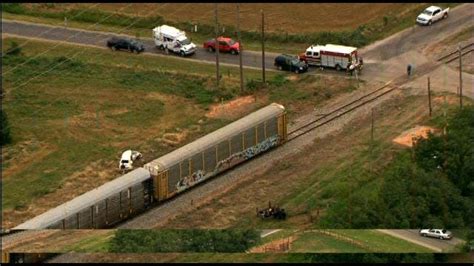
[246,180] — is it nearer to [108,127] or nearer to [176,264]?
[108,127]

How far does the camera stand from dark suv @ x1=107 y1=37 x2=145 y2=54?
32.4 metres

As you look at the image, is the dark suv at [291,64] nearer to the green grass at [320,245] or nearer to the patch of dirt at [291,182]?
the patch of dirt at [291,182]

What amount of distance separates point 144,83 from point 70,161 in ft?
17.6

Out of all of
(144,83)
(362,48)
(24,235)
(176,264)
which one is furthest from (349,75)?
(176,264)

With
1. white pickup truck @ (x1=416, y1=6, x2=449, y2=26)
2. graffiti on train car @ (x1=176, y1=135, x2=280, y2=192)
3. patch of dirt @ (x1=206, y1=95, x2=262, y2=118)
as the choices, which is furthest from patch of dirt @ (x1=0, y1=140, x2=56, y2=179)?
white pickup truck @ (x1=416, y1=6, x2=449, y2=26)

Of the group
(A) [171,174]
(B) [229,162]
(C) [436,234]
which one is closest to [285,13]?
(B) [229,162]

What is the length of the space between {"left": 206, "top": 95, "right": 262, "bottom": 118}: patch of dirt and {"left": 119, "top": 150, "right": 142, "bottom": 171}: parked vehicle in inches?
120

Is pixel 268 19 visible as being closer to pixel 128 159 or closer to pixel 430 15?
pixel 430 15

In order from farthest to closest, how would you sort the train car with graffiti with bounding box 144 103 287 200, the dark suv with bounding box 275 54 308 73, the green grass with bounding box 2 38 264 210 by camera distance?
the dark suv with bounding box 275 54 308 73, the green grass with bounding box 2 38 264 210, the train car with graffiti with bounding box 144 103 287 200

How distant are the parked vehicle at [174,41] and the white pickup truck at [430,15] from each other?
661 centimetres

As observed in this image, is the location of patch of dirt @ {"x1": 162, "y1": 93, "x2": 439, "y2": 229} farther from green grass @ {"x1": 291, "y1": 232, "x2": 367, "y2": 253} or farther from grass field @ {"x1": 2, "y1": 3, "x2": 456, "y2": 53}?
green grass @ {"x1": 291, "y1": 232, "x2": 367, "y2": 253}

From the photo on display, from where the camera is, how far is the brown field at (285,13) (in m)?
33.7

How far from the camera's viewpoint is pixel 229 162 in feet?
80.3

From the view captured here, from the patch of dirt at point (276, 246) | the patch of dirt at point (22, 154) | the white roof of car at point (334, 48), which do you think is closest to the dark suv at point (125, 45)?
the white roof of car at point (334, 48)
